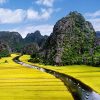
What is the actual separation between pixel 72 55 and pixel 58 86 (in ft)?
310

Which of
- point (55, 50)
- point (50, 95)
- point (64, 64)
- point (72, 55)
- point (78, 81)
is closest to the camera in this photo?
point (50, 95)

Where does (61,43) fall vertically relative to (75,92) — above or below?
above

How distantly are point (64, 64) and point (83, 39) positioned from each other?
3560cm

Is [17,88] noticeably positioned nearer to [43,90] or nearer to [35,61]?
[43,90]

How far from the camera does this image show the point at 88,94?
72750mm

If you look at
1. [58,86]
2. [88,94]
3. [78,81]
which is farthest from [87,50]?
[88,94]

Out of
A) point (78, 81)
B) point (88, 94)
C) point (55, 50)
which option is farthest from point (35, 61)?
point (88, 94)

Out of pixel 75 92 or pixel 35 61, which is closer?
pixel 75 92

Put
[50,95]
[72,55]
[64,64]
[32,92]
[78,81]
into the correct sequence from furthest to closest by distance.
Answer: [72,55], [64,64], [78,81], [32,92], [50,95]

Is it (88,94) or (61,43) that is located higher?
(61,43)

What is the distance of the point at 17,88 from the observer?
8356cm

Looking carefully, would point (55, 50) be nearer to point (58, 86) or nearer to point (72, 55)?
point (72, 55)

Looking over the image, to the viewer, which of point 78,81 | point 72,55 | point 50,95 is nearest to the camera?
point 50,95

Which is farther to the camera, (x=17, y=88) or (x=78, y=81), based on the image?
(x=78, y=81)
